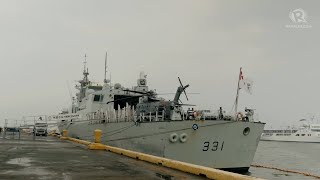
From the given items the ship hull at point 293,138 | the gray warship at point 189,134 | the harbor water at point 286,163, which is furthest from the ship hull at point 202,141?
the ship hull at point 293,138

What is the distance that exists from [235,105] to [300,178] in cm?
1080

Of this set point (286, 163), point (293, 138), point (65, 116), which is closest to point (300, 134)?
point (293, 138)

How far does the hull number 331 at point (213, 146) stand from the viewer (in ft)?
76.2

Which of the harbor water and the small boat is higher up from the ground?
the harbor water

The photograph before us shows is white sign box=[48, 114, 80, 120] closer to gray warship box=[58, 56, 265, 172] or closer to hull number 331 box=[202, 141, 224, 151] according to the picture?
gray warship box=[58, 56, 265, 172]

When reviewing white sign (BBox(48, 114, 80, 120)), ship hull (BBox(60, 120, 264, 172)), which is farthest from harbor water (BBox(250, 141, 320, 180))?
white sign (BBox(48, 114, 80, 120))

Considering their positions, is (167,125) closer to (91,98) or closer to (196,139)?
(196,139)

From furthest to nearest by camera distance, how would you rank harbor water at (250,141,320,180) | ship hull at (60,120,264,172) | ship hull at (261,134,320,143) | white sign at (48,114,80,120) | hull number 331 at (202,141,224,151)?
ship hull at (261,134,320,143)
white sign at (48,114,80,120)
harbor water at (250,141,320,180)
hull number 331 at (202,141,224,151)
ship hull at (60,120,264,172)

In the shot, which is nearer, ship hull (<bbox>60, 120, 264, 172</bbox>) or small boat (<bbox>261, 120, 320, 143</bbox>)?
ship hull (<bbox>60, 120, 264, 172</bbox>)

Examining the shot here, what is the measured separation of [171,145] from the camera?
2294cm

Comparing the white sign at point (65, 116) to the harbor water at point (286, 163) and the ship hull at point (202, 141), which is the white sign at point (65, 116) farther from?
the harbor water at point (286, 163)

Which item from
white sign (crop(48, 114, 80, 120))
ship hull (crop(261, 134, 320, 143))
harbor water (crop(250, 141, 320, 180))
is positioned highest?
white sign (crop(48, 114, 80, 120))

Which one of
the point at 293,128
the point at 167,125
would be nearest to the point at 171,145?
the point at 167,125

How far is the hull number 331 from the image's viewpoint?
23.2 m
